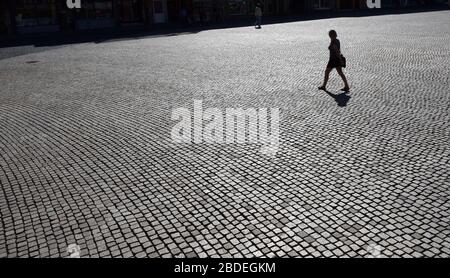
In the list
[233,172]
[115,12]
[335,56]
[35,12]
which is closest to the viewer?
[233,172]

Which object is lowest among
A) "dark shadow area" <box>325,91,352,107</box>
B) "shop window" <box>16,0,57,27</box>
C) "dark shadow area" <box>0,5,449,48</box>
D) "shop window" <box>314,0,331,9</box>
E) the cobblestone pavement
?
the cobblestone pavement

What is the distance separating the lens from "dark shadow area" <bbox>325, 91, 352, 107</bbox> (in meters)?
9.58

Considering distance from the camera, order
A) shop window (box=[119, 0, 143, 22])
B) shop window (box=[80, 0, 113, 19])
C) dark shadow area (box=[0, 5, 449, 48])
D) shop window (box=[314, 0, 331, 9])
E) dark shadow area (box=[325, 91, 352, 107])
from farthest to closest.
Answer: shop window (box=[314, 0, 331, 9]) < shop window (box=[119, 0, 143, 22]) < shop window (box=[80, 0, 113, 19]) < dark shadow area (box=[0, 5, 449, 48]) < dark shadow area (box=[325, 91, 352, 107])

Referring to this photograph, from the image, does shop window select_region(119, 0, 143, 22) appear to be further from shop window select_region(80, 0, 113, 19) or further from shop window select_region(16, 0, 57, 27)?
shop window select_region(16, 0, 57, 27)

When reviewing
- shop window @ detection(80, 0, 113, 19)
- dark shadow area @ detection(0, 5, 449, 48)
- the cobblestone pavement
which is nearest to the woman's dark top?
the cobblestone pavement

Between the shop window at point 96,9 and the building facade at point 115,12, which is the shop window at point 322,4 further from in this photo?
the shop window at point 96,9

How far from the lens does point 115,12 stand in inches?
1570

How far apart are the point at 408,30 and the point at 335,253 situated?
22439 millimetres

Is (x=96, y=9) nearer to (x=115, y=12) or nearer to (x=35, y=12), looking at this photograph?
(x=115, y=12)

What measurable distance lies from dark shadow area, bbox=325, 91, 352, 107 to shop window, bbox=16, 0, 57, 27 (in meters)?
33.9

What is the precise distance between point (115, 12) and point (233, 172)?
1478 inches

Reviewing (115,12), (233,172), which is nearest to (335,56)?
(233,172)

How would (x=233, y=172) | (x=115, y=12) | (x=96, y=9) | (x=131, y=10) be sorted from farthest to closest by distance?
(x=131, y=10) → (x=115, y=12) → (x=96, y=9) → (x=233, y=172)

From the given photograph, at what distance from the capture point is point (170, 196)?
5617mm
